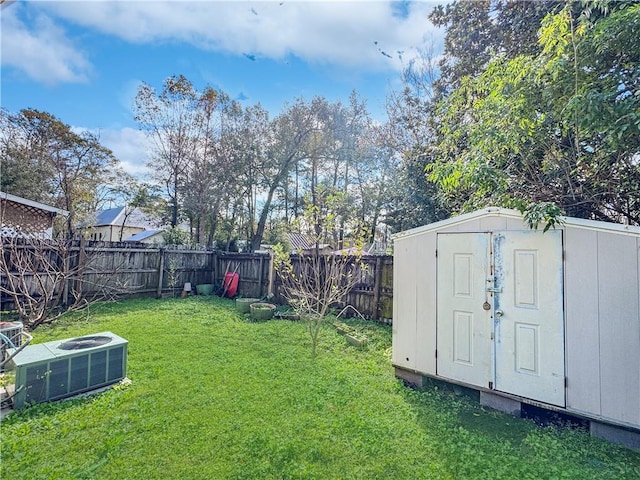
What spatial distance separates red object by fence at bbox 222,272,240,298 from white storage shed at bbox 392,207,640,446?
19.3 feet

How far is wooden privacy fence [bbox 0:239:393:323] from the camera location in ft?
20.4

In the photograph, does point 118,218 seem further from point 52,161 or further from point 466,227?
point 466,227

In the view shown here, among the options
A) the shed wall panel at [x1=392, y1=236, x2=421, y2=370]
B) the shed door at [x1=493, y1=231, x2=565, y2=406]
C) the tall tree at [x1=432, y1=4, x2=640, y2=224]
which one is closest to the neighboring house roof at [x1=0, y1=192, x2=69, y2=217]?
the shed wall panel at [x1=392, y1=236, x2=421, y2=370]

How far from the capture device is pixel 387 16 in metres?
3.21

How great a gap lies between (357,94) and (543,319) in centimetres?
1341

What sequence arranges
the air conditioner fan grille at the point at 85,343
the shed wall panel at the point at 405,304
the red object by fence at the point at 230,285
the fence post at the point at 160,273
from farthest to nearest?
the red object by fence at the point at 230,285 < the fence post at the point at 160,273 < the shed wall panel at the point at 405,304 < the air conditioner fan grille at the point at 85,343

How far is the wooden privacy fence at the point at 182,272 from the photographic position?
6219 mm

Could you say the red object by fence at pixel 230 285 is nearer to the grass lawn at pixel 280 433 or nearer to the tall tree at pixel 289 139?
the grass lawn at pixel 280 433

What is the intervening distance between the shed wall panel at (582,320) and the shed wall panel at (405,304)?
137 centimetres

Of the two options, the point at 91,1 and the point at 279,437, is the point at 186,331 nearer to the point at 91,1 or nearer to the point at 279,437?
the point at 279,437

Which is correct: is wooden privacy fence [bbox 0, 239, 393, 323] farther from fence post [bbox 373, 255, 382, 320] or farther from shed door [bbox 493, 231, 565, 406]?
shed door [bbox 493, 231, 565, 406]

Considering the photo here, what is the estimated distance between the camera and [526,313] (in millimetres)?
2789

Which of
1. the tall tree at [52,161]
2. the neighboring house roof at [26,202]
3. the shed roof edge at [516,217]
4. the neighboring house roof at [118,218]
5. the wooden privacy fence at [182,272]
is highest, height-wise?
the tall tree at [52,161]

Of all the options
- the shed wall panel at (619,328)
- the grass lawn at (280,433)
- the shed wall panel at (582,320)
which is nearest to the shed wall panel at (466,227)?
the shed wall panel at (582,320)
